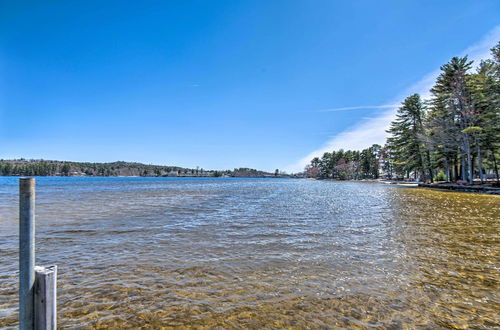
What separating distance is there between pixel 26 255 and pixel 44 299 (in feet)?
1.42

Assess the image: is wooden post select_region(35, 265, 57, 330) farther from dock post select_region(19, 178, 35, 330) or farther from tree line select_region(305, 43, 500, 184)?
tree line select_region(305, 43, 500, 184)

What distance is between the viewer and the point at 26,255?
221 cm

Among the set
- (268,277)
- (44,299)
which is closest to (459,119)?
(268,277)

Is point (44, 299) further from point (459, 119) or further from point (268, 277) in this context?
point (459, 119)

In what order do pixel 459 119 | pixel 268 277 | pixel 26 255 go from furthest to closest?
1. pixel 459 119
2. pixel 268 277
3. pixel 26 255

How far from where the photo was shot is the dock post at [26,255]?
2.17m

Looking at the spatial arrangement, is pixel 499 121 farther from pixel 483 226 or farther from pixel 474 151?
pixel 483 226

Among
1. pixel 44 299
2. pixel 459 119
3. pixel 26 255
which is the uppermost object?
pixel 459 119

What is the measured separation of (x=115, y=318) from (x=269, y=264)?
3276 millimetres

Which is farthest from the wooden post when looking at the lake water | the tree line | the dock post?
the tree line

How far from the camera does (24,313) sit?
2.18m

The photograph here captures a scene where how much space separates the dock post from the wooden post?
50 millimetres

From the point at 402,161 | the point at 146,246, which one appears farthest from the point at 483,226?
the point at 402,161

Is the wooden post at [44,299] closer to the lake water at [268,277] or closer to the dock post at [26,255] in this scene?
the dock post at [26,255]
